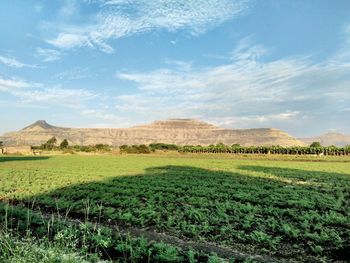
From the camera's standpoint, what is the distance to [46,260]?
450 centimetres

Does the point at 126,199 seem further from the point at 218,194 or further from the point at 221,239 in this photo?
the point at 221,239

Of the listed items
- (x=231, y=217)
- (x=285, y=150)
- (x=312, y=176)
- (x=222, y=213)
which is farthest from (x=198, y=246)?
(x=285, y=150)

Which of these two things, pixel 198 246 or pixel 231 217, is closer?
pixel 198 246

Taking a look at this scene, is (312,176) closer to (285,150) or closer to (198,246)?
(198,246)

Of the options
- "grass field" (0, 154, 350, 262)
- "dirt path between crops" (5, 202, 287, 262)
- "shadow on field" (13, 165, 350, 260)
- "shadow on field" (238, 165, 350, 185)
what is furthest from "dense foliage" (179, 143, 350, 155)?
"dirt path between crops" (5, 202, 287, 262)

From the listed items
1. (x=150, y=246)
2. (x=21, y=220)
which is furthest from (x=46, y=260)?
(x=21, y=220)

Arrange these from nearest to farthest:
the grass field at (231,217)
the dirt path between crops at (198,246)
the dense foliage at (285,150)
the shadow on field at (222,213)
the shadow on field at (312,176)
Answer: the dirt path between crops at (198,246), the grass field at (231,217), the shadow on field at (222,213), the shadow on field at (312,176), the dense foliage at (285,150)

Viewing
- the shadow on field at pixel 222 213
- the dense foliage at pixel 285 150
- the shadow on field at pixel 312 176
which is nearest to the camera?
the shadow on field at pixel 222 213

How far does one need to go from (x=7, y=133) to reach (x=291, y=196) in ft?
708

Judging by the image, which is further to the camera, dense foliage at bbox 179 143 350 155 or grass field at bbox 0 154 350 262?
dense foliage at bbox 179 143 350 155

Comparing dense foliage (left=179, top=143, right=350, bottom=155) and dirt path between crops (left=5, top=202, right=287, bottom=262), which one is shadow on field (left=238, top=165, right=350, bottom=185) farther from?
dense foliage (left=179, top=143, right=350, bottom=155)

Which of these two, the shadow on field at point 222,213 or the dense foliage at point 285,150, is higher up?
the dense foliage at point 285,150

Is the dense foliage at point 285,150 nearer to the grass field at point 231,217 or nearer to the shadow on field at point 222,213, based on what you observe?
the shadow on field at point 222,213

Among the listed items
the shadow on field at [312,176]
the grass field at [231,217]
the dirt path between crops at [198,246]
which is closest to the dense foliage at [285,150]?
the shadow on field at [312,176]
